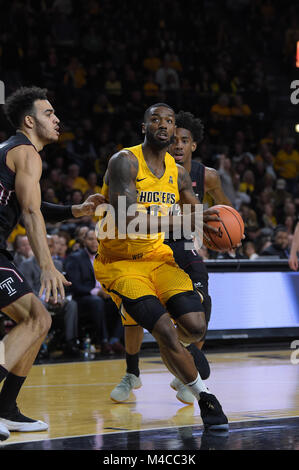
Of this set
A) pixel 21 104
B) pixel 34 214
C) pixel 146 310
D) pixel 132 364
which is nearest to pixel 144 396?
pixel 132 364

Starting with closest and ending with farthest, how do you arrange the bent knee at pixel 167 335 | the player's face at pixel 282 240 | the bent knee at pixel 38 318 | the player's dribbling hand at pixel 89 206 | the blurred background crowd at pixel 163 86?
the bent knee at pixel 38 318 → the bent knee at pixel 167 335 → the player's dribbling hand at pixel 89 206 → the player's face at pixel 282 240 → the blurred background crowd at pixel 163 86

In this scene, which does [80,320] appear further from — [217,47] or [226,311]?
[217,47]

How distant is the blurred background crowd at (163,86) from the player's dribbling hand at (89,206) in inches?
235

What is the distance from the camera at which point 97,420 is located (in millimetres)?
5430

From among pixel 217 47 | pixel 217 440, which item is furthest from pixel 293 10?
pixel 217 440

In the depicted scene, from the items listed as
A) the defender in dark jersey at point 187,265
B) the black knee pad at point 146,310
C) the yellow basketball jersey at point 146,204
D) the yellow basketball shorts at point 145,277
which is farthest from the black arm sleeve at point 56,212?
the defender in dark jersey at point 187,265

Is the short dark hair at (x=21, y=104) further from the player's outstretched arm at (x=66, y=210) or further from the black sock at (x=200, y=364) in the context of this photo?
the black sock at (x=200, y=364)

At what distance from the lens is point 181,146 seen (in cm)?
694

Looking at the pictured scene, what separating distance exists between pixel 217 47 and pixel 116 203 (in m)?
13.9

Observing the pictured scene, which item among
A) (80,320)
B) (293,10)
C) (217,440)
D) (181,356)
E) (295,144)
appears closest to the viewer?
(217,440)

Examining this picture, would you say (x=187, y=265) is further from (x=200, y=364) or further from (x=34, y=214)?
(x=34, y=214)

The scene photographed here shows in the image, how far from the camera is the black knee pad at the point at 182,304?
17.5 feet

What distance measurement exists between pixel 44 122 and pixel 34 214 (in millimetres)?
729

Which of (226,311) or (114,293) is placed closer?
(114,293)
